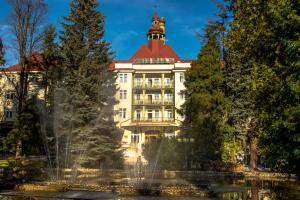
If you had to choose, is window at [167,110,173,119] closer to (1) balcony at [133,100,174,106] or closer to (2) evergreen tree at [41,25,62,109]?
(1) balcony at [133,100,174,106]

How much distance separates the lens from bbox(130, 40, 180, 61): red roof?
59.1m

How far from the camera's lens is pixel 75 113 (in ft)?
97.0

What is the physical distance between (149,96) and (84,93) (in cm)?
2698

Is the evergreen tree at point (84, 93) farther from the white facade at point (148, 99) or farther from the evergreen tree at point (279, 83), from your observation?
the white facade at point (148, 99)

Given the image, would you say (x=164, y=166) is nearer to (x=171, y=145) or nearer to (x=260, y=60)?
(x=171, y=145)

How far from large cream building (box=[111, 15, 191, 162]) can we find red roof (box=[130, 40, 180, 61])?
1.51 metres

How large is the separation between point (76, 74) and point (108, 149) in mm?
7216

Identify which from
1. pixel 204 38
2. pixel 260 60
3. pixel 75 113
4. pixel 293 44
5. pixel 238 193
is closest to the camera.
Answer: pixel 293 44

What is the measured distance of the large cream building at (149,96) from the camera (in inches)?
2098

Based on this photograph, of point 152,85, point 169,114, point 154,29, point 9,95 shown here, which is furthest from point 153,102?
point 9,95

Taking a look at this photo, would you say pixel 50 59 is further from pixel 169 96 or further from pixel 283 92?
pixel 283 92

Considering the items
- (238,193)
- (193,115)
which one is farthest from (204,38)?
(238,193)

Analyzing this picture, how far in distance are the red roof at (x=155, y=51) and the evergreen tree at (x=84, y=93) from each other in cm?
2605

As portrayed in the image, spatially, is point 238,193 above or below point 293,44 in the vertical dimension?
below
